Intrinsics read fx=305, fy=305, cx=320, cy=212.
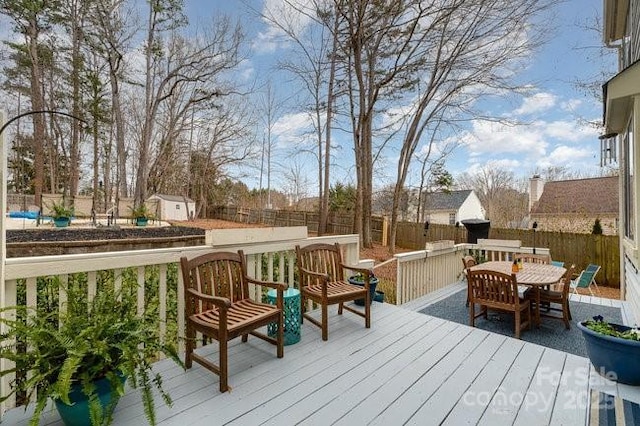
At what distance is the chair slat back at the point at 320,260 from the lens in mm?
3100

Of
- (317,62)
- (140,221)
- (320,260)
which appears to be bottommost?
(320,260)

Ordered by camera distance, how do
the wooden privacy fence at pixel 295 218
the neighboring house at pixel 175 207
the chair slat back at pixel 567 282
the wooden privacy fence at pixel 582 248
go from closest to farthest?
the chair slat back at pixel 567 282, the wooden privacy fence at pixel 582 248, the wooden privacy fence at pixel 295 218, the neighboring house at pixel 175 207

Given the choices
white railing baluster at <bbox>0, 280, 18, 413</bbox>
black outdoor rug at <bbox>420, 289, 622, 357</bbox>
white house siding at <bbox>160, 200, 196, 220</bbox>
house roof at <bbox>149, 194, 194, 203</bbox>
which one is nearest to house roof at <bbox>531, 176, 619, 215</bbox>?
black outdoor rug at <bbox>420, 289, 622, 357</bbox>

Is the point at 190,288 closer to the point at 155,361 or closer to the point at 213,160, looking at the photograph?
the point at 155,361

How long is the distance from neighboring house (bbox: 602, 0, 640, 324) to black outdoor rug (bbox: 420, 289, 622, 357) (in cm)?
67

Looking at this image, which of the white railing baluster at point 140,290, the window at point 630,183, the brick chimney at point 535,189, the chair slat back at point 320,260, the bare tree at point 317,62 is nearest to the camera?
the white railing baluster at point 140,290

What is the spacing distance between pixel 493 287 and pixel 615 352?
5.56 feet

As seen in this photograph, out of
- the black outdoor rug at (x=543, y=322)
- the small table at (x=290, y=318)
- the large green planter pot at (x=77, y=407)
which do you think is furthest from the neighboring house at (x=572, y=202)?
the large green planter pot at (x=77, y=407)

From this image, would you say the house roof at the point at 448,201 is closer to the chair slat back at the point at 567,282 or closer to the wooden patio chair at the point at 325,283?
the chair slat back at the point at 567,282

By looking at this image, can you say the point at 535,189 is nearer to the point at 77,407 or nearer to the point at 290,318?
the point at 290,318

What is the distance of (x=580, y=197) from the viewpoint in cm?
1505

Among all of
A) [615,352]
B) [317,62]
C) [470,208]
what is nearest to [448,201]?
[470,208]

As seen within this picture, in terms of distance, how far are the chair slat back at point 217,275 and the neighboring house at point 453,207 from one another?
2033 cm

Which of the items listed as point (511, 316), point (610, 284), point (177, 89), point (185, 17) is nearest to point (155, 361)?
point (511, 316)
